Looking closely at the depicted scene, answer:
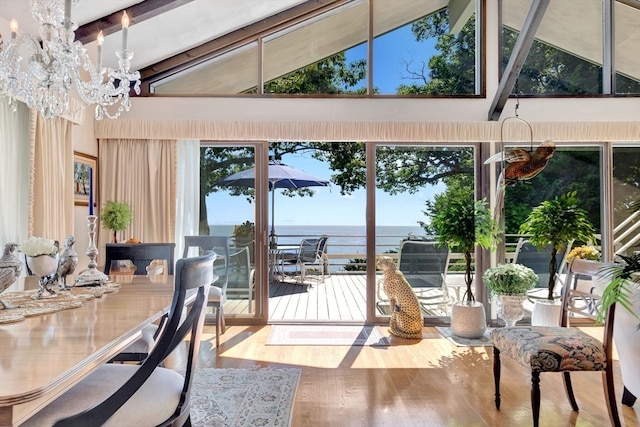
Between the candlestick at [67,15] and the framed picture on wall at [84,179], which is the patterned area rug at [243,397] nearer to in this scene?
the framed picture on wall at [84,179]

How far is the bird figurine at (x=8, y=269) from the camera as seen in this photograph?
1439 millimetres

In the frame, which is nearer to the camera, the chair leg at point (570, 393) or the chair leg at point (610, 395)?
the chair leg at point (610, 395)

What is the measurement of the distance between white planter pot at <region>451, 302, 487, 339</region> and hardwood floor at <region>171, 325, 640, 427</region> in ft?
0.78

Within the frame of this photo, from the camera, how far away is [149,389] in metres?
1.32

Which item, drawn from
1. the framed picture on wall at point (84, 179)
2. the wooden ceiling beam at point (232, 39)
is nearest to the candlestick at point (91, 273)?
the framed picture on wall at point (84, 179)

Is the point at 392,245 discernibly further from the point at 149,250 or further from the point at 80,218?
the point at 80,218

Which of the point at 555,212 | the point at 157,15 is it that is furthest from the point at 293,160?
the point at 555,212

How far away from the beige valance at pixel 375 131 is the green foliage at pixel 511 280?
1392 mm

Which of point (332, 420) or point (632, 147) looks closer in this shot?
point (332, 420)

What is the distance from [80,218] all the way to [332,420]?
9.69 feet

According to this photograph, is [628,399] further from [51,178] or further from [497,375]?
[51,178]

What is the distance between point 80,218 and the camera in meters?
3.61

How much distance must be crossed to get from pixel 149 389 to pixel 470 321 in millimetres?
3180

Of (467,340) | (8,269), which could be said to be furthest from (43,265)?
(467,340)
